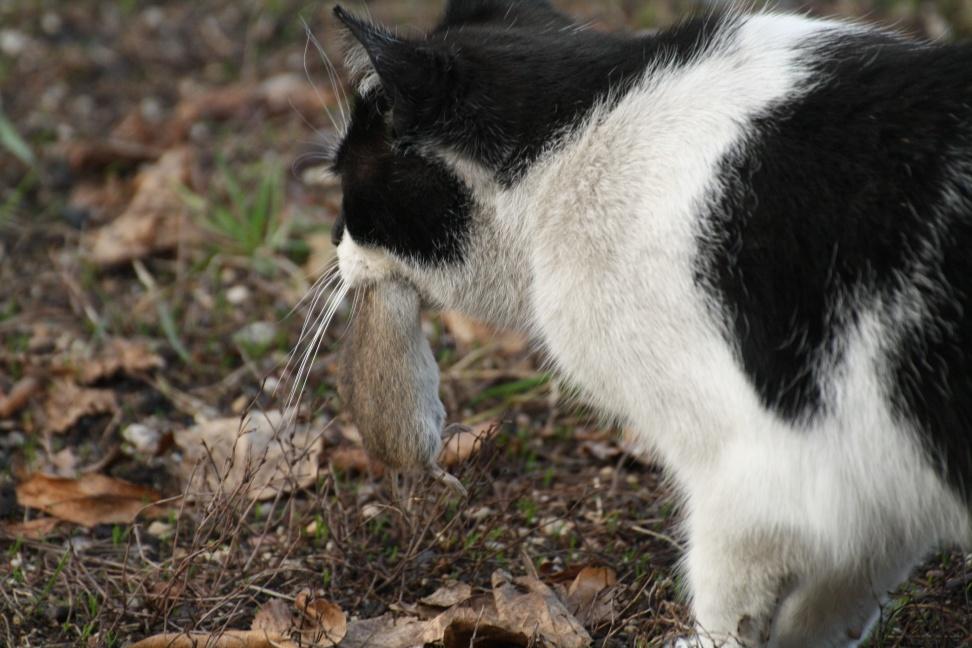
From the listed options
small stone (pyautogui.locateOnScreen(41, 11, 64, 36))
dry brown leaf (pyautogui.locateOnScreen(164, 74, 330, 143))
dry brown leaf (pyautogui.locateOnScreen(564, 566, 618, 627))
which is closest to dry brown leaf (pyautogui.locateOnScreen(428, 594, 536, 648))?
dry brown leaf (pyautogui.locateOnScreen(564, 566, 618, 627))

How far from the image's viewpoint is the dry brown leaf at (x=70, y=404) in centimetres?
329

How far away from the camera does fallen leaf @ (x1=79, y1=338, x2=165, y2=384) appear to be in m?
3.47

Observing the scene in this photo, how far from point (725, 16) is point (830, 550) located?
0.92 m

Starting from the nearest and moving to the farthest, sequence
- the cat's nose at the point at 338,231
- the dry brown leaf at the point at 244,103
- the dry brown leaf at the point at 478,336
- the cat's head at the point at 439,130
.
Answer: the cat's head at the point at 439,130 < the cat's nose at the point at 338,231 < the dry brown leaf at the point at 478,336 < the dry brown leaf at the point at 244,103

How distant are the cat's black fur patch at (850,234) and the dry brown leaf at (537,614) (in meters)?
0.63

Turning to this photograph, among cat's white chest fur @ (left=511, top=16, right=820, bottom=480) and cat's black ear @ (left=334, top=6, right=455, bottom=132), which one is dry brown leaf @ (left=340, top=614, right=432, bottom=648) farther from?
cat's black ear @ (left=334, top=6, right=455, bottom=132)

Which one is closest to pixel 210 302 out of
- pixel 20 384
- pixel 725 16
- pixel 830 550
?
pixel 20 384

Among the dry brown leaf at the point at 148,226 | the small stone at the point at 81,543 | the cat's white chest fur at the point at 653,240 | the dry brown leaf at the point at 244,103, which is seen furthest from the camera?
the dry brown leaf at the point at 244,103

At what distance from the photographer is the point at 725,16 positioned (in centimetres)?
232

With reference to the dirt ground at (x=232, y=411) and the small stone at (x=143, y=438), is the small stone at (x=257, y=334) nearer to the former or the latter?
the dirt ground at (x=232, y=411)

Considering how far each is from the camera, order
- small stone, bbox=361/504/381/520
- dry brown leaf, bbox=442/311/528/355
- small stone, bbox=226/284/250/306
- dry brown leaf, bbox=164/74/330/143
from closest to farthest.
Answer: small stone, bbox=361/504/381/520 → dry brown leaf, bbox=442/311/528/355 → small stone, bbox=226/284/250/306 → dry brown leaf, bbox=164/74/330/143

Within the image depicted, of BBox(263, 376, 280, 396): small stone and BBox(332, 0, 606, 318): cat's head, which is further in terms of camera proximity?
BBox(263, 376, 280, 396): small stone

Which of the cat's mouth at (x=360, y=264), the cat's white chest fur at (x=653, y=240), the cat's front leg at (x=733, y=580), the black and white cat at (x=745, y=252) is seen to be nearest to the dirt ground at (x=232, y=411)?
the cat's front leg at (x=733, y=580)

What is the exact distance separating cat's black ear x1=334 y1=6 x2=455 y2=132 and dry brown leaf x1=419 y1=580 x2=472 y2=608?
87cm
